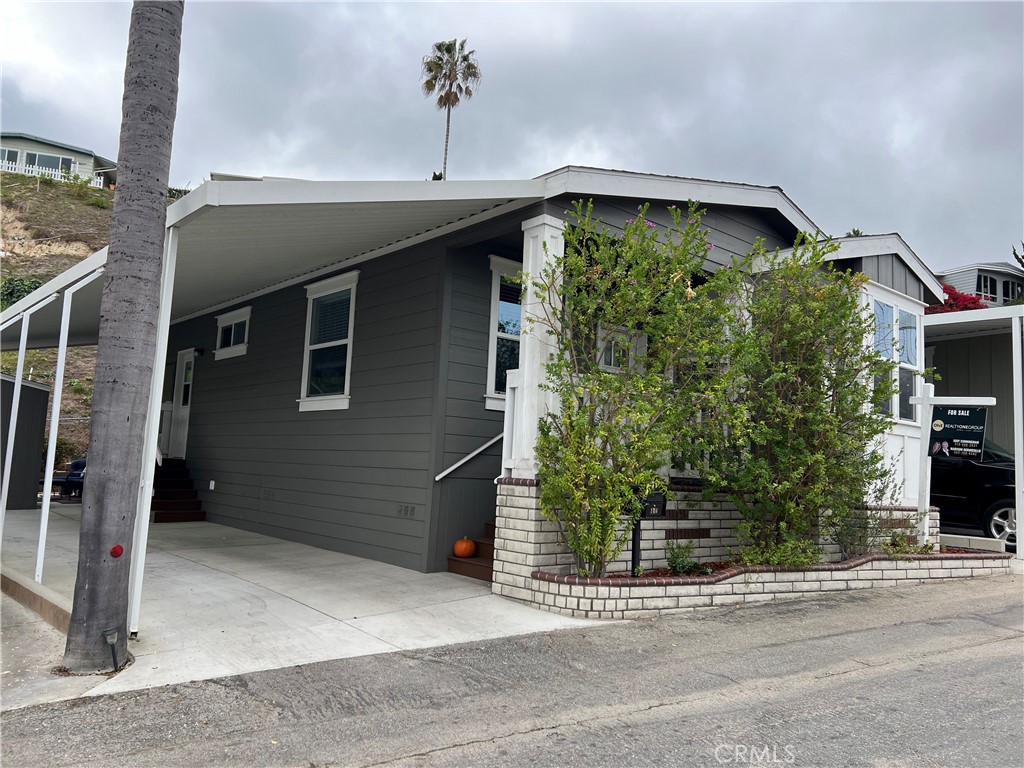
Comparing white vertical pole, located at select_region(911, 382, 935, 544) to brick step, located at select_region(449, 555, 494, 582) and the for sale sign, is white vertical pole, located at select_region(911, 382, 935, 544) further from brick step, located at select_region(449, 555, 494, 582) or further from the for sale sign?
brick step, located at select_region(449, 555, 494, 582)

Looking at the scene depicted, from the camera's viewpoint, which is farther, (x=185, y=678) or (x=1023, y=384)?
(x=1023, y=384)

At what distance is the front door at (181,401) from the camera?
11898mm

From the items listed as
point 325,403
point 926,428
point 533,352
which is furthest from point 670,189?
point 325,403

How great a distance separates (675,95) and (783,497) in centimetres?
991

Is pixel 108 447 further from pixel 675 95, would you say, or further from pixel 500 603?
pixel 675 95

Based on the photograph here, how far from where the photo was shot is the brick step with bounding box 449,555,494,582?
6.62 m

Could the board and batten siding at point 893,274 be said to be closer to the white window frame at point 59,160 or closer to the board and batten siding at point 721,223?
the board and batten siding at point 721,223

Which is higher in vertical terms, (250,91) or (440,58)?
(440,58)

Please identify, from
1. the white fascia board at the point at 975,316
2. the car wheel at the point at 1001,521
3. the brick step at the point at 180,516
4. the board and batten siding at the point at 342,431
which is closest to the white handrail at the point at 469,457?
the board and batten siding at the point at 342,431

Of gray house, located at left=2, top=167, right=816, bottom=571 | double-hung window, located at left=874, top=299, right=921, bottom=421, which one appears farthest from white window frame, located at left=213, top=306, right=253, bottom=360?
double-hung window, located at left=874, top=299, right=921, bottom=421

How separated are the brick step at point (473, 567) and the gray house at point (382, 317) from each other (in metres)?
0.16

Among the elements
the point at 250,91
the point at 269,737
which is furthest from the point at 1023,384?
the point at 250,91

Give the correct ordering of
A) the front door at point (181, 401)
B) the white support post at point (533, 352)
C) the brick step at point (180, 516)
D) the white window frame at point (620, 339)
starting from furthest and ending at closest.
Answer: the front door at point (181, 401) → the brick step at point (180, 516) → the white support post at point (533, 352) → the white window frame at point (620, 339)

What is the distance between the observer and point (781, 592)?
6.48 metres
